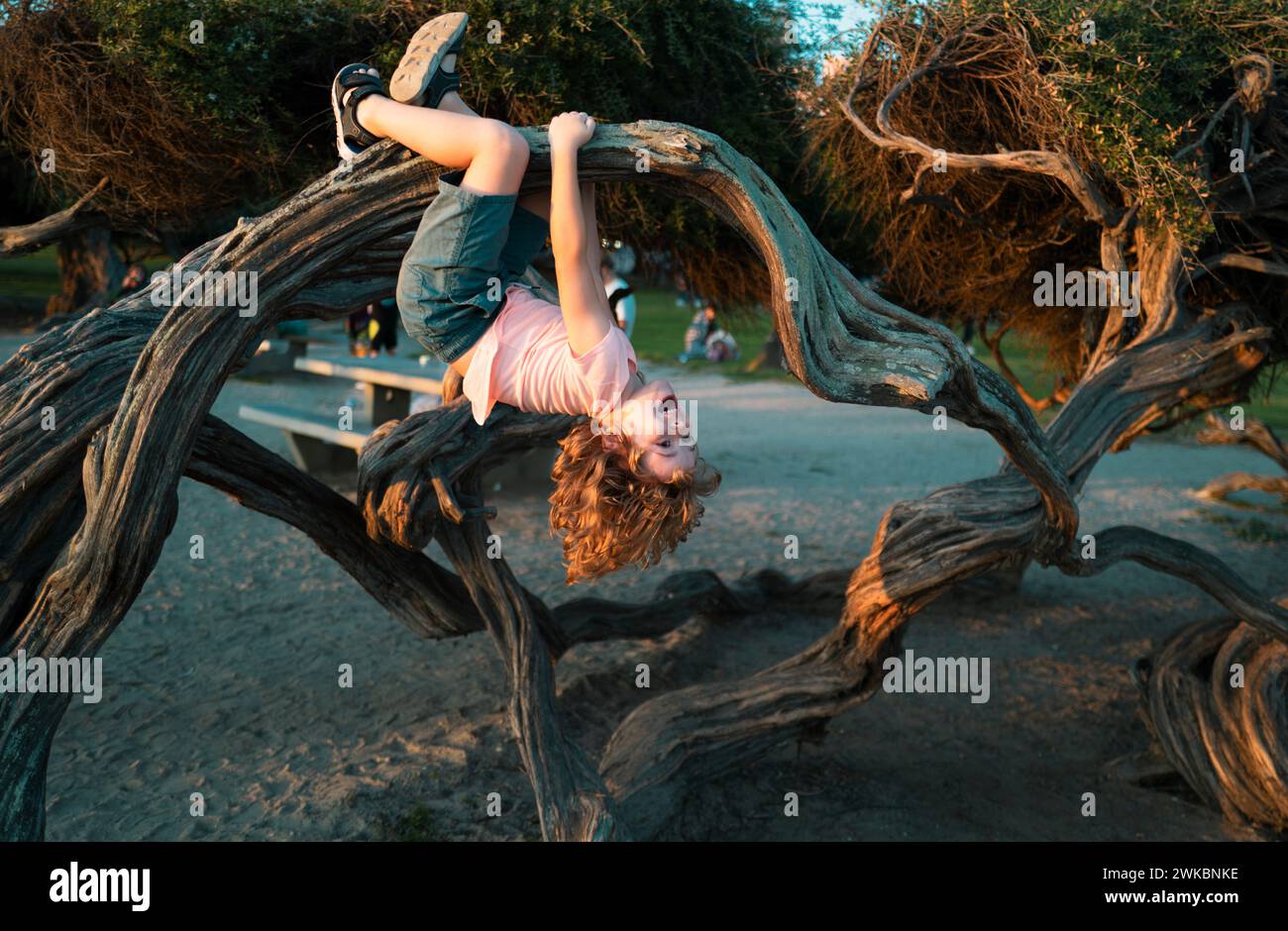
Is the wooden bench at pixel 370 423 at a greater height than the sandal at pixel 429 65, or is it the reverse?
the sandal at pixel 429 65

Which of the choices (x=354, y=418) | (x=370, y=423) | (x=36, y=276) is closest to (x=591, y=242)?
(x=370, y=423)

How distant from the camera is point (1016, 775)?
4957mm

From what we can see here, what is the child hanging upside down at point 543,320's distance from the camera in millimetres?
2467

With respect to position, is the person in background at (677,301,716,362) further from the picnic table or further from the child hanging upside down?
the child hanging upside down

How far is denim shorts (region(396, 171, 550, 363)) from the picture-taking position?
2471 millimetres

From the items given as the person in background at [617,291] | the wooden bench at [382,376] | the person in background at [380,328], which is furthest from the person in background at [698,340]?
the wooden bench at [382,376]

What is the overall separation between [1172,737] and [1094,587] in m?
3.26

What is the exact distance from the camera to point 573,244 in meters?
2.44

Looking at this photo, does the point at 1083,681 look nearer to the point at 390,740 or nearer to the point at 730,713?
the point at 730,713

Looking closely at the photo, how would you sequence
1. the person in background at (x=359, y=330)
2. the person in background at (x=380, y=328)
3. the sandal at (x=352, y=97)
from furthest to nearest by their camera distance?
the person in background at (x=359, y=330) < the person in background at (x=380, y=328) < the sandal at (x=352, y=97)

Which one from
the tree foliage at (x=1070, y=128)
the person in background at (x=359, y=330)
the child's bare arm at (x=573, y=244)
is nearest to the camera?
the child's bare arm at (x=573, y=244)

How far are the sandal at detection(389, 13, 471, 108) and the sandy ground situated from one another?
2.80 meters

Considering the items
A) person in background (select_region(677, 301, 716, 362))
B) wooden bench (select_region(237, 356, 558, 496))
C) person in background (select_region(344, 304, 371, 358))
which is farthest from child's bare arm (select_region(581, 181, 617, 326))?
person in background (select_region(677, 301, 716, 362))

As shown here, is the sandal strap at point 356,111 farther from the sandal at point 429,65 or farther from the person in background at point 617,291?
the person in background at point 617,291
